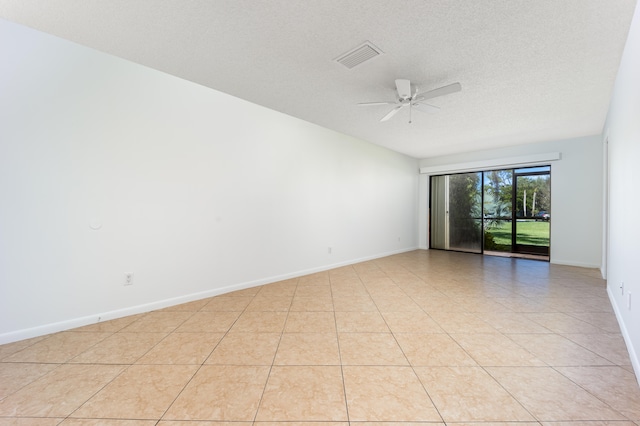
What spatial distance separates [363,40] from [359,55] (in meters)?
0.19

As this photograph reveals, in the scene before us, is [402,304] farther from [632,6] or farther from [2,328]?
[2,328]

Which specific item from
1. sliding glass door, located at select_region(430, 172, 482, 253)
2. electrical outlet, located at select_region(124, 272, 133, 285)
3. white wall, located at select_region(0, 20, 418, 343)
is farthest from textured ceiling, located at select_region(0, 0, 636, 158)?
sliding glass door, located at select_region(430, 172, 482, 253)

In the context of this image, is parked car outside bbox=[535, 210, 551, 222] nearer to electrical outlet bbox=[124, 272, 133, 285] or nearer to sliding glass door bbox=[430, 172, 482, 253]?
sliding glass door bbox=[430, 172, 482, 253]

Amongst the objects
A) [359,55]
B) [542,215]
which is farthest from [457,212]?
[359,55]

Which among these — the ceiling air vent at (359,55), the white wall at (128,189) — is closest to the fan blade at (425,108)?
the ceiling air vent at (359,55)

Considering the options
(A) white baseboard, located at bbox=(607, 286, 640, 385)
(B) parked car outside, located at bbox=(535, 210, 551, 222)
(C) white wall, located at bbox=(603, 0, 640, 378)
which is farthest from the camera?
(B) parked car outside, located at bbox=(535, 210, 551, 222)

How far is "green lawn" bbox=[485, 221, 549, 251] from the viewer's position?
19.6 ft

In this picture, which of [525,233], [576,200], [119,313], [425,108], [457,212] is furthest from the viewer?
[457,212]

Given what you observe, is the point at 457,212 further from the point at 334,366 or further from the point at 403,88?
the point at 334,366

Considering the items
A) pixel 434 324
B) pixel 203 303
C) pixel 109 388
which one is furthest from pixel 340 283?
pixel 109 388

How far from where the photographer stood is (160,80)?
2713 mm

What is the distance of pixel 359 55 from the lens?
7.55ft

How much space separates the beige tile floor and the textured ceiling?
2.59 metres

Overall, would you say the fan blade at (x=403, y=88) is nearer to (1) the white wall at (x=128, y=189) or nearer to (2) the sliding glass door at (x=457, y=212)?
(1) the white wall at (x=128, y=189)
